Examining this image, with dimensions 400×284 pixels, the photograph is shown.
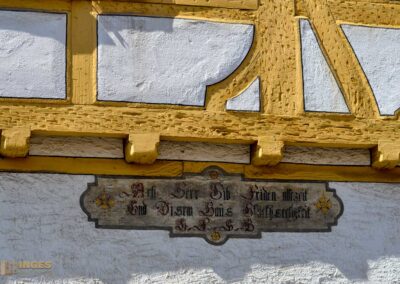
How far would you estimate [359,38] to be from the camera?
11.0 m

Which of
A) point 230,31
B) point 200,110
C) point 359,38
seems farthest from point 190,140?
point 359,38

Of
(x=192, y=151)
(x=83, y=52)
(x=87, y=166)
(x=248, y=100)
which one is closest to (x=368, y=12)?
(x=248, y=100)

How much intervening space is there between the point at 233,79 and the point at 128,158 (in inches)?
43.3

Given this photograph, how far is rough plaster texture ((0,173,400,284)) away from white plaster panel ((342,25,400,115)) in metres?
0.75

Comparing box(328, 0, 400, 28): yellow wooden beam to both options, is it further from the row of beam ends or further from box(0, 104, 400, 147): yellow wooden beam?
the row of beam ends

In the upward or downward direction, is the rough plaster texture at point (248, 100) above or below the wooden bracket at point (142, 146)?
above

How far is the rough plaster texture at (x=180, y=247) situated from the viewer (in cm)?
1011

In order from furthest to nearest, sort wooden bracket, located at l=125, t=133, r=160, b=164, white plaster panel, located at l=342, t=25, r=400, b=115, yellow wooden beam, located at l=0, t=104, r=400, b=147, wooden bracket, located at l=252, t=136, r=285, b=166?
white plaster panel, located at l=342, t=25, r=400, b=115, wooden bracket, located at l=252, t=136, r=285, b=166, wooden bracket, located at l=125, t=133, r=160, b=164, yellow wooden beam, located at l=0, t=104, r=400, b=147

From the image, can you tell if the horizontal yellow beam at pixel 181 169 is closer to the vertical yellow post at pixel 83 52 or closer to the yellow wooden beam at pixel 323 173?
the yellow wooden beam at pixel 323 173

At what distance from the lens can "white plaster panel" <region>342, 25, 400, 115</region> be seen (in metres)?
10.9

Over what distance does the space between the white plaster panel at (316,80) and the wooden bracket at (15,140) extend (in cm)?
234

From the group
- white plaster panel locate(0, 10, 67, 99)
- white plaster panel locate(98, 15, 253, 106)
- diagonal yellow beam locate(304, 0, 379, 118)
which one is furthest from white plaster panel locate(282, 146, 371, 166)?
white plaster panel locate(0, 10, 67, 99)

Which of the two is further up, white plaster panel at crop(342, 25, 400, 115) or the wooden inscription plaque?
white plaster panel at crop(342, 25, 400, 115)

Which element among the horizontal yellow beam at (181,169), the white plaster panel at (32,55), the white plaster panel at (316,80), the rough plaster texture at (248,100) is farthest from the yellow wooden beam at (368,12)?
the white plaster panel at (32,55)
